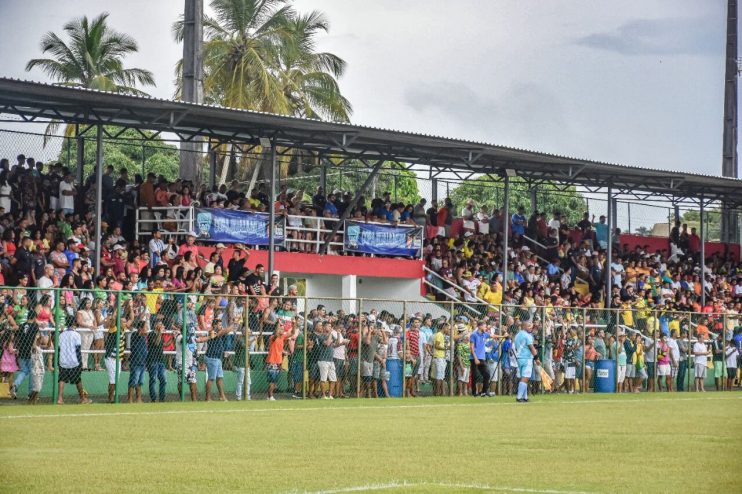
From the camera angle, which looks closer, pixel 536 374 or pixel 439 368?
pixel 439 368

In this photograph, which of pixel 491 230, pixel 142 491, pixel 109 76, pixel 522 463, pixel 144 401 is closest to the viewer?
pixel 142 491

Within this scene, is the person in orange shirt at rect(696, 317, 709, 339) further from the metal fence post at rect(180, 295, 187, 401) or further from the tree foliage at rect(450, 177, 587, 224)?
the metal fence post at rect(180, 295, 187, 401)

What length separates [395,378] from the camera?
29.0m

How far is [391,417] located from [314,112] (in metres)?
34.4

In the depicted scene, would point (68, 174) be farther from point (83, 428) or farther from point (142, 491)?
point (142, 491)

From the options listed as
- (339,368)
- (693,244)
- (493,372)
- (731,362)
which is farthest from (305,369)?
(693,244)

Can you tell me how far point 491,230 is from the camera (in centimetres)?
4147

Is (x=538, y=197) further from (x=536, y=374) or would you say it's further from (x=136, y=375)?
(x=136, y=375)

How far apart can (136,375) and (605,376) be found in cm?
1538

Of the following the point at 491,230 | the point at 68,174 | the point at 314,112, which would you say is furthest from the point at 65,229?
the point at 314,112

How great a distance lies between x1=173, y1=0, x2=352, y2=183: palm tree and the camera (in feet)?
165

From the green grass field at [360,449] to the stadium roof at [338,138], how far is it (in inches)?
A: 270

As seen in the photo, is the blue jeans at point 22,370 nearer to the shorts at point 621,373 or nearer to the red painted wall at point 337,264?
the red painted wall at point 337,264

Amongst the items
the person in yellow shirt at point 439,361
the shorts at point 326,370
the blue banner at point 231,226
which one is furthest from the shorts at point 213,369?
the person in yellow shirt at point 439,361
